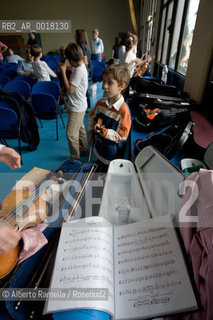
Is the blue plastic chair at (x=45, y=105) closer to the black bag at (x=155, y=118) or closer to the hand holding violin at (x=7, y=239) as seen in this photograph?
the black bag at (x=155, y=118)

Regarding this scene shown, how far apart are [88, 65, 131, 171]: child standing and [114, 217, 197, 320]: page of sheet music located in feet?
2.90

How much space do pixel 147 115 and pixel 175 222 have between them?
53.4 inches

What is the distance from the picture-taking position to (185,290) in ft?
1.30

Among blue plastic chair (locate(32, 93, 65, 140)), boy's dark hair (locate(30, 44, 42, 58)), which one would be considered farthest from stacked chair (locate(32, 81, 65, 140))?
boy's dark hair (locate(30, 44, 42, 58))

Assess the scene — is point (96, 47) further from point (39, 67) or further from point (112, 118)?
point (112, 118)

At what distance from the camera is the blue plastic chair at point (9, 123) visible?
6.26ft

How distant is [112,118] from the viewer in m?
1.38

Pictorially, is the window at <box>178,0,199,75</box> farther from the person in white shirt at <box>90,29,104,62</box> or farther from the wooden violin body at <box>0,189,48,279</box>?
the person in white shirt at <box>90,29,104,62</box>

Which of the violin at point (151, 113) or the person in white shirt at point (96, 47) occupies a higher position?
the person in white shirt at point (96, 47)

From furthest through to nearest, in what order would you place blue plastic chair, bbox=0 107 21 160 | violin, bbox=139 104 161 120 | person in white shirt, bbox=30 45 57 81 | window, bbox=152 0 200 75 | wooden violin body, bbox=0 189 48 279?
1. person in white shirt, bbox=30 45 57 81
2. window, bbox=152 0 200 75
3. blue plastic chair, bbox=0 107 21 160
4. violin, bbox=139 104 161 120
5. wooden violin body, bbox=0 189 48 279

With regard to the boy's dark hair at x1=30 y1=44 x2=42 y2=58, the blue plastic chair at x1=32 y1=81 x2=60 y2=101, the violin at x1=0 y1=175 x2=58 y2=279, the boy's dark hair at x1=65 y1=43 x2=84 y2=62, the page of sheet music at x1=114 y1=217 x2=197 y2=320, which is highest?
the boy's dark hair at x1=30 y1=44 x2=42 y2=58

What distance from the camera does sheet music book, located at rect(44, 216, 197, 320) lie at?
0.39 m

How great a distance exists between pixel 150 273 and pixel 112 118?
1117mm

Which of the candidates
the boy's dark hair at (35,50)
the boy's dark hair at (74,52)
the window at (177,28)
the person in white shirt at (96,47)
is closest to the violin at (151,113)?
the boy's dark hair at (74,52)
